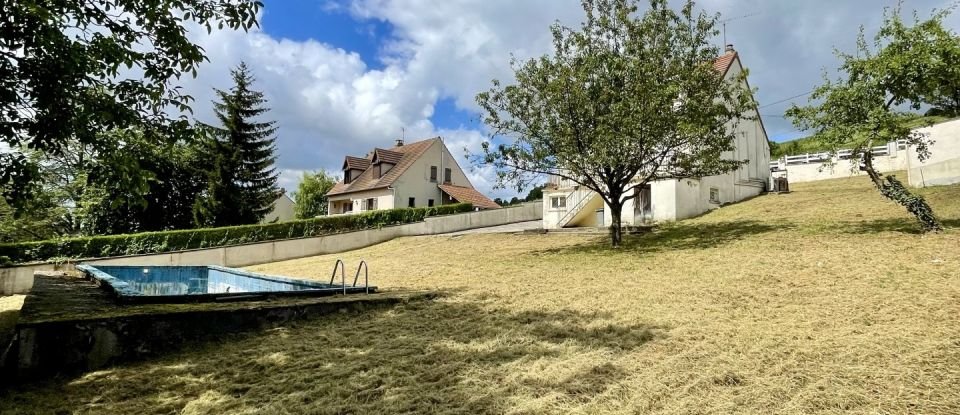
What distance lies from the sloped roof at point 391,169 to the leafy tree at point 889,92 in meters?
29.5

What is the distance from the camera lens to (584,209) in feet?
75.8

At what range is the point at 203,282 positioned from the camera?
17.2 m

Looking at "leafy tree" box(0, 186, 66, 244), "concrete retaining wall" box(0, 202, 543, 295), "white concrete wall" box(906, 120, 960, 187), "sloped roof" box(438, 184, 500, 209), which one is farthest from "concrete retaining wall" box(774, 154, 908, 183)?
"leafy tree" box(0, 186, 66, 244)

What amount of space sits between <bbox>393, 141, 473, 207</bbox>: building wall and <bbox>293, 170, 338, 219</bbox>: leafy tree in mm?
17206

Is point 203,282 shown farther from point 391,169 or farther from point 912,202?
point 391,169

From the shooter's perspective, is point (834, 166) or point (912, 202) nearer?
point (912, 202)

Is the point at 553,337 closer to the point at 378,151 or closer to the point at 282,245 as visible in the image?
the point at 282,245

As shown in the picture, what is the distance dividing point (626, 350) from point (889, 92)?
1151 cm

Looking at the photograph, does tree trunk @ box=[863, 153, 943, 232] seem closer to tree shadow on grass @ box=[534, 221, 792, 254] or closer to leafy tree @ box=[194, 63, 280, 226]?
tree shadow on grass @ box=[534, 221, 792, 254]

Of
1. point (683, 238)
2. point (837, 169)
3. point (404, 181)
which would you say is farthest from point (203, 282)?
point (837, 169)

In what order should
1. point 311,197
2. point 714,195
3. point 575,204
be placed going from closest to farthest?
point 714,195
point 575,204
point 311,197

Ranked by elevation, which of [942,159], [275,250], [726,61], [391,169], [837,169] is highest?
[726,61]

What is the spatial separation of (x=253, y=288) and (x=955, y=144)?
2423 centimetres

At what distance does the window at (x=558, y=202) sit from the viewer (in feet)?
76.4
